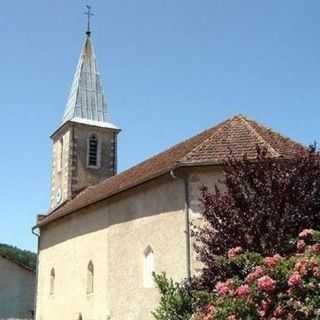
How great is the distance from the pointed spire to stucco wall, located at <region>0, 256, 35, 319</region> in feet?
30.3

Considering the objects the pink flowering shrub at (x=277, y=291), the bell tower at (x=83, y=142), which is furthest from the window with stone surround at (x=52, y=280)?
the pink flowering shrub at (x=277, y=291)

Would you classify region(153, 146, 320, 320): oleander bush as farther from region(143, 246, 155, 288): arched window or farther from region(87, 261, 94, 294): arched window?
region(87, 261, 94, 294): arched window

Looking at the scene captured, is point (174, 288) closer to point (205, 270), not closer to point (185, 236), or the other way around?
point (205, 270)

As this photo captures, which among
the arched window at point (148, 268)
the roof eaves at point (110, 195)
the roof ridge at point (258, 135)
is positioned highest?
the roof ridge at point (258, 135)

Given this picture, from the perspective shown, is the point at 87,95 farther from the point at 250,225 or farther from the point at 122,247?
the point at 250,225

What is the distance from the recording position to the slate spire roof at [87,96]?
111ft

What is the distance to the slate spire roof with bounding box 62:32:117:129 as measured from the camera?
1331 inches

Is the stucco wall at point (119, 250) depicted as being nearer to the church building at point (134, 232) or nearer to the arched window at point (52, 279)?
the church building at point (134, 232)

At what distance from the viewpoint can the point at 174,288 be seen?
43.8 feet

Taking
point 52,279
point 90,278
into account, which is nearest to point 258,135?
point 90,278

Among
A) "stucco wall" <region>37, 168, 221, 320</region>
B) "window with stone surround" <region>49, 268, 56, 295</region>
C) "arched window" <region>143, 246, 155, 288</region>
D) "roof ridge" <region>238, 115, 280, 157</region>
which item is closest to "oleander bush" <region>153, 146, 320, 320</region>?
"roof ridge" <region>238, 115, 280, 157</region>

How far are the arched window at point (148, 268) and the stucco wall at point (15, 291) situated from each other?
18.9m

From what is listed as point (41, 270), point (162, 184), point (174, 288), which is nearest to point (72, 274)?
point (41, 270)

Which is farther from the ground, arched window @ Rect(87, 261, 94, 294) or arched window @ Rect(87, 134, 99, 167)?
arched window @ Rect(87, 134, 99, 167)
